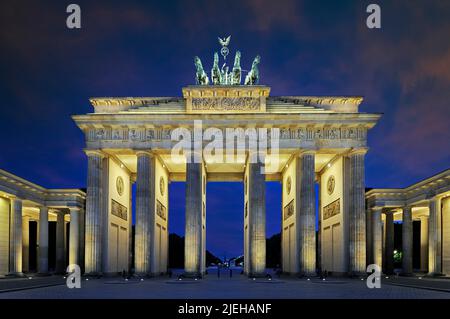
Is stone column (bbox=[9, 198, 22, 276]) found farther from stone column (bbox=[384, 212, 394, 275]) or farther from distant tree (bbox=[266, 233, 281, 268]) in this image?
distant tree (bbox=[266, 233, 281, 268])

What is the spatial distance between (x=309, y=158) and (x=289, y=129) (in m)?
3.22

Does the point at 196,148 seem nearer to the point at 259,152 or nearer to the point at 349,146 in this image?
the point at 259,152

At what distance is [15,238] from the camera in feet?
159

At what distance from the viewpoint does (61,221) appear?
200 ft

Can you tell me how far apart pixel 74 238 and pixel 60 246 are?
924cm

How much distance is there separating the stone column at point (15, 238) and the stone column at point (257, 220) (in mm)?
23135

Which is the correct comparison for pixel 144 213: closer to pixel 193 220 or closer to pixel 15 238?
pixel 193 220

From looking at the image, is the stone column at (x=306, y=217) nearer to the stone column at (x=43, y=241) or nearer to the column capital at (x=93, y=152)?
the column capital at (x=93, y=152)

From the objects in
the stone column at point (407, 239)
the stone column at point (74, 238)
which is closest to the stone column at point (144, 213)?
the stone column at point (74, 238)

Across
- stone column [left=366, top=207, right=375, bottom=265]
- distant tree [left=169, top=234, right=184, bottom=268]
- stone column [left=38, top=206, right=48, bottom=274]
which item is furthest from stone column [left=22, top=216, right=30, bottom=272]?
distant tree [left=169, top=234, right=184, bottom=268]

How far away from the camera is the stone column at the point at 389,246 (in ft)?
185

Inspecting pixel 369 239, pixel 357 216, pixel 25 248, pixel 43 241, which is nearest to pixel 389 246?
pixel 369 239
